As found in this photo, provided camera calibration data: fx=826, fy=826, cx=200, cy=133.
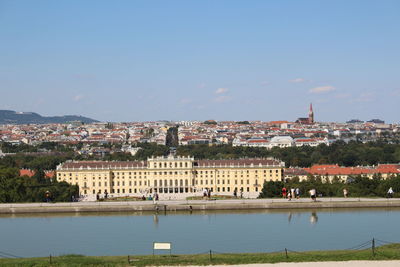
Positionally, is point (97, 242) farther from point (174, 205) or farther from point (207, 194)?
point (207, 194)

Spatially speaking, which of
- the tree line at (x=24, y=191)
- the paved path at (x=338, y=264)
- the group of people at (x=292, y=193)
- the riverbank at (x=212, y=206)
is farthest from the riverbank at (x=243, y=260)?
the tree line at (x=24, y=191)

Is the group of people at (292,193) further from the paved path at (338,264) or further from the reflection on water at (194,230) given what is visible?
the paved path at (338,264)

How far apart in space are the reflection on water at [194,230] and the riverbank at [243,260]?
9.50ft

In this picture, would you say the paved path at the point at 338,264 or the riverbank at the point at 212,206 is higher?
the riverbank at the point at 212,206

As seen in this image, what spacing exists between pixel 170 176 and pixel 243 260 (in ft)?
145

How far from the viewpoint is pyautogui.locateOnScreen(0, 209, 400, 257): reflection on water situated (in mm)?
27047

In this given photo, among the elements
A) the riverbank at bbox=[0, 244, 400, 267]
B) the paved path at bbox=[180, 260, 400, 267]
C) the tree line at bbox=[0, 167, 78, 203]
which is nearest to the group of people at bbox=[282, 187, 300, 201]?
the tree line at bbox=[0, 167, 78, 203]

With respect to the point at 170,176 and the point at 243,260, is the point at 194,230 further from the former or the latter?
the point at 170,176

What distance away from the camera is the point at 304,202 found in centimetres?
3806

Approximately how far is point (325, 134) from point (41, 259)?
137800 mm

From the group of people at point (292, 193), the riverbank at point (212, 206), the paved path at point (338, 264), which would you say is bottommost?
the paved path at point (338, 264)

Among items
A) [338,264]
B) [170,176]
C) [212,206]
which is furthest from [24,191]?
[338,264]

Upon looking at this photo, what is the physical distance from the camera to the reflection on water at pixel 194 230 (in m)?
27.0

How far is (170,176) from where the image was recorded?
217 ft
